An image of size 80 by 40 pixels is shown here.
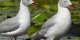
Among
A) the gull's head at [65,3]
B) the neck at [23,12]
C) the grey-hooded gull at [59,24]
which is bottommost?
the grey-hooded gull at [59,24]

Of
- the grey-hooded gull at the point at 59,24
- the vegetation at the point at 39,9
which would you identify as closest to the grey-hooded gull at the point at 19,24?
the grey-hooded gull at the point at 59,24

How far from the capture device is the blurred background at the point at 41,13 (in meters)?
5.15

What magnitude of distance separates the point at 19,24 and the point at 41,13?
96cm

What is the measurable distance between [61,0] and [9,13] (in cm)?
212

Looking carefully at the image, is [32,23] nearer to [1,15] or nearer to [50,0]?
[1,15]

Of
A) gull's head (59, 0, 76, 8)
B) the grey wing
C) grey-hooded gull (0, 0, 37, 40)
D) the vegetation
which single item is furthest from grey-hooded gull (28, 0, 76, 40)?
the vegetation

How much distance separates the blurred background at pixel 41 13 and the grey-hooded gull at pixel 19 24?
220 mm

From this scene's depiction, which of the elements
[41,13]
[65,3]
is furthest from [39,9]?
[65,3]

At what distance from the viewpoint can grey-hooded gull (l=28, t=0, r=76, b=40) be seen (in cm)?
457

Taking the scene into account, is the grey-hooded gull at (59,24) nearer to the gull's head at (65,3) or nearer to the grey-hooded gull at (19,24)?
the gull's head at (65,3)

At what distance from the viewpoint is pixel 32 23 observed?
5320mm

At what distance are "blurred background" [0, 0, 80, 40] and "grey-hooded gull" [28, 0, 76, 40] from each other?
0.39m

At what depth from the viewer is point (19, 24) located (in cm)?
484

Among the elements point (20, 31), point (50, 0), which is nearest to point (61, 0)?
point (20, 31)
